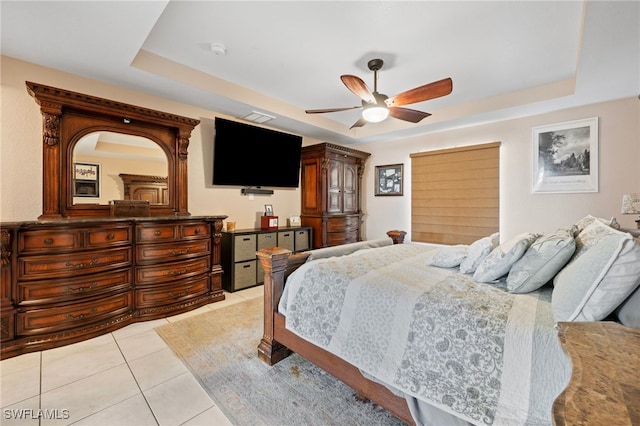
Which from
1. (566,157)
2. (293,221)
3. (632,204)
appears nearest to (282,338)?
(293,221)

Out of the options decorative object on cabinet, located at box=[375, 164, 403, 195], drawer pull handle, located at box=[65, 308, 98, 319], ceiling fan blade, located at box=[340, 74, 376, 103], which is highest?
ceiling fan blade, located at box=[340, 74, 376, 103]

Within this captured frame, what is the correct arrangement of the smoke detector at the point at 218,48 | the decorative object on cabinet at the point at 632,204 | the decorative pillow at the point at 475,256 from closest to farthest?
the decorative pillow at the point at 475,256 → the smoke detector at the point at 218,48 → the decorative object on cabinet at the point at 632,204

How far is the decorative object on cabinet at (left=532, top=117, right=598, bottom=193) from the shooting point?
3328mm

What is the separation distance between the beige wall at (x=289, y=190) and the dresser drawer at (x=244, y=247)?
1.77ft

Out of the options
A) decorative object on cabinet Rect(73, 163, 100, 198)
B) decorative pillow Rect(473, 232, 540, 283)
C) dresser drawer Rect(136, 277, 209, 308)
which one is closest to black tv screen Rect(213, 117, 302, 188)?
decorative object on cabinet Rect(73, 163, 100, 198)

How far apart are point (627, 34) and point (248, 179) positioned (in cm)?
406

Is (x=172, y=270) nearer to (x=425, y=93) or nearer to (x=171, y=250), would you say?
(x=171, y=250)

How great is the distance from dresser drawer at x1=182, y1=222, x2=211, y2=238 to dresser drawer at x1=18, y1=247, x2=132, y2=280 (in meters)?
0.56

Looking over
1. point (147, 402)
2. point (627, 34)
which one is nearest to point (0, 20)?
point (147, 402)

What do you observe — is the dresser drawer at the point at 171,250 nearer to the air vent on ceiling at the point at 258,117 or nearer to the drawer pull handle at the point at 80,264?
the drawer pull handle at the point at 80,264

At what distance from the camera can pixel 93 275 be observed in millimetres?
2457

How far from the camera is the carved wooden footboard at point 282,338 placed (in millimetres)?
1608

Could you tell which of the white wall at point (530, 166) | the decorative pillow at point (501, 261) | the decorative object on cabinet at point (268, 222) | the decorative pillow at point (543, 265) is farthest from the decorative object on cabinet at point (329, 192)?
the decorative pillow at point (543, 265)

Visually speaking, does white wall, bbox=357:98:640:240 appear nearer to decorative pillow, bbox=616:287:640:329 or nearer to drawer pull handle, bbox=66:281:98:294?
decorative pillow, bbox=616:287:640:329
